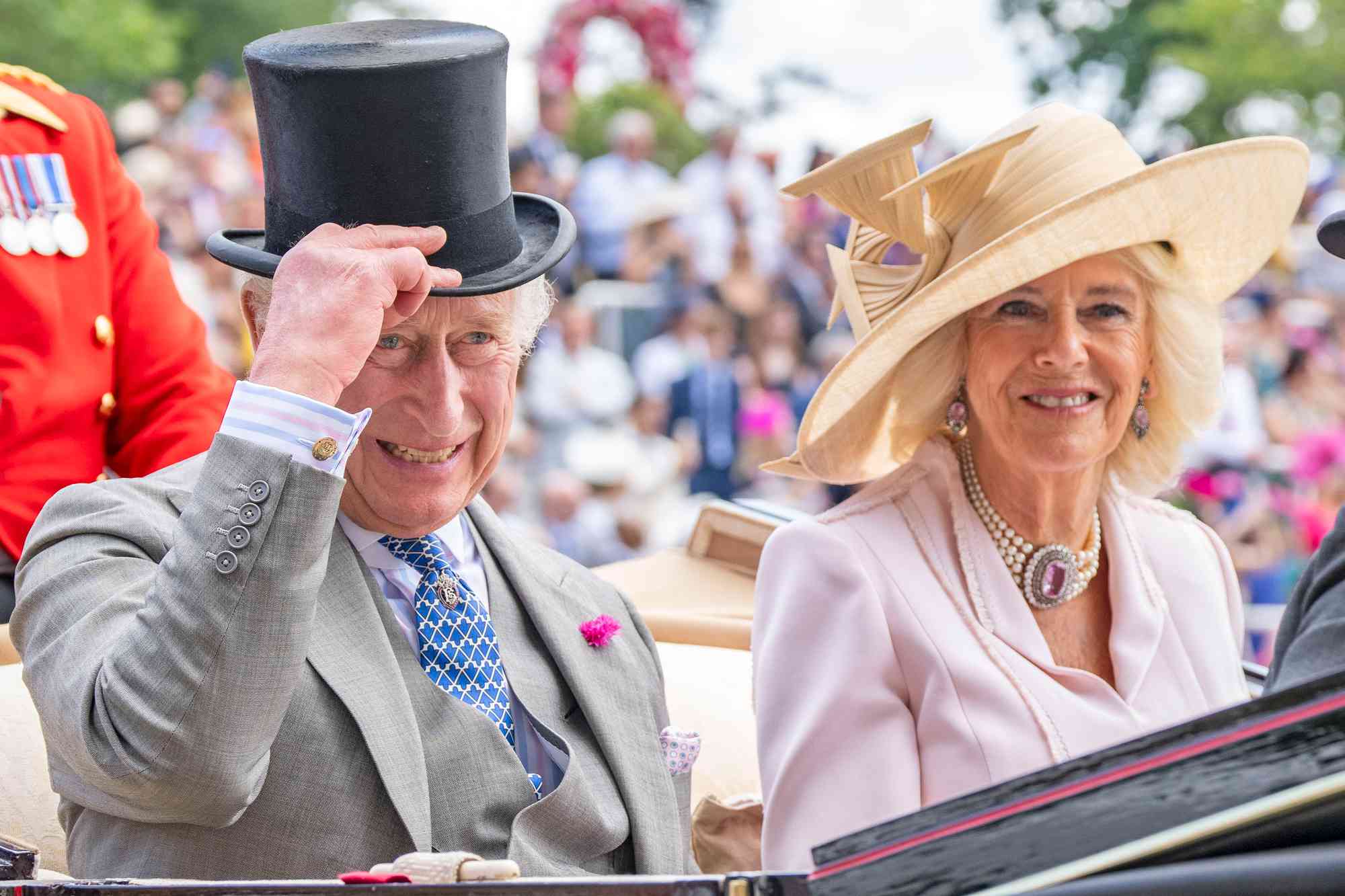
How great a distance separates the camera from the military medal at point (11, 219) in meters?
2.74

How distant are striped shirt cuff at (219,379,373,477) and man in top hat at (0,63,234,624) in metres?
1.04

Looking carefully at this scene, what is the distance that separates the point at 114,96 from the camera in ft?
56.8

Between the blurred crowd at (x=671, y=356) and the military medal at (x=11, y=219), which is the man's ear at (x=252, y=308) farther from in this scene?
the blurred crowd at (x=671, y=356)

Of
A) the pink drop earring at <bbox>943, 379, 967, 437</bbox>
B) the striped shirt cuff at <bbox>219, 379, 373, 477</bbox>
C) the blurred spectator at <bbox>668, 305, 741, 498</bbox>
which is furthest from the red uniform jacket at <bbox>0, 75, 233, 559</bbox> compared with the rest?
the blurred spectator at <bbox>668, 305, 741, 498</bbox>

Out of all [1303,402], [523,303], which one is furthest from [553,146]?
[523,303]

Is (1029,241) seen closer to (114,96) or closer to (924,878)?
(924,878)

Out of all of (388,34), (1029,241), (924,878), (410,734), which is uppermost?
(388,34)

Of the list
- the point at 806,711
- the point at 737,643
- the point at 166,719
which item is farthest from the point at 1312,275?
the point at 166,719

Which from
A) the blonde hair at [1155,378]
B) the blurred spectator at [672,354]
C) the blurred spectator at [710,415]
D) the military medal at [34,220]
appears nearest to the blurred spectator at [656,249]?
the blurred spectator at [672,354]

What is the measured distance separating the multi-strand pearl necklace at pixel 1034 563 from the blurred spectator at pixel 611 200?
6.17 metres

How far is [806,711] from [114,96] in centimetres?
1662

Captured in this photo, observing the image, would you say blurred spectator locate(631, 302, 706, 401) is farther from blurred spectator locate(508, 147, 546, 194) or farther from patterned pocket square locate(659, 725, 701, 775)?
patterned pocket square locate(659, 725, 701, 775)

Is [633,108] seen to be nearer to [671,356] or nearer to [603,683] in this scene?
[671,356]

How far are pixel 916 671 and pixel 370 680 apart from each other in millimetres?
715
